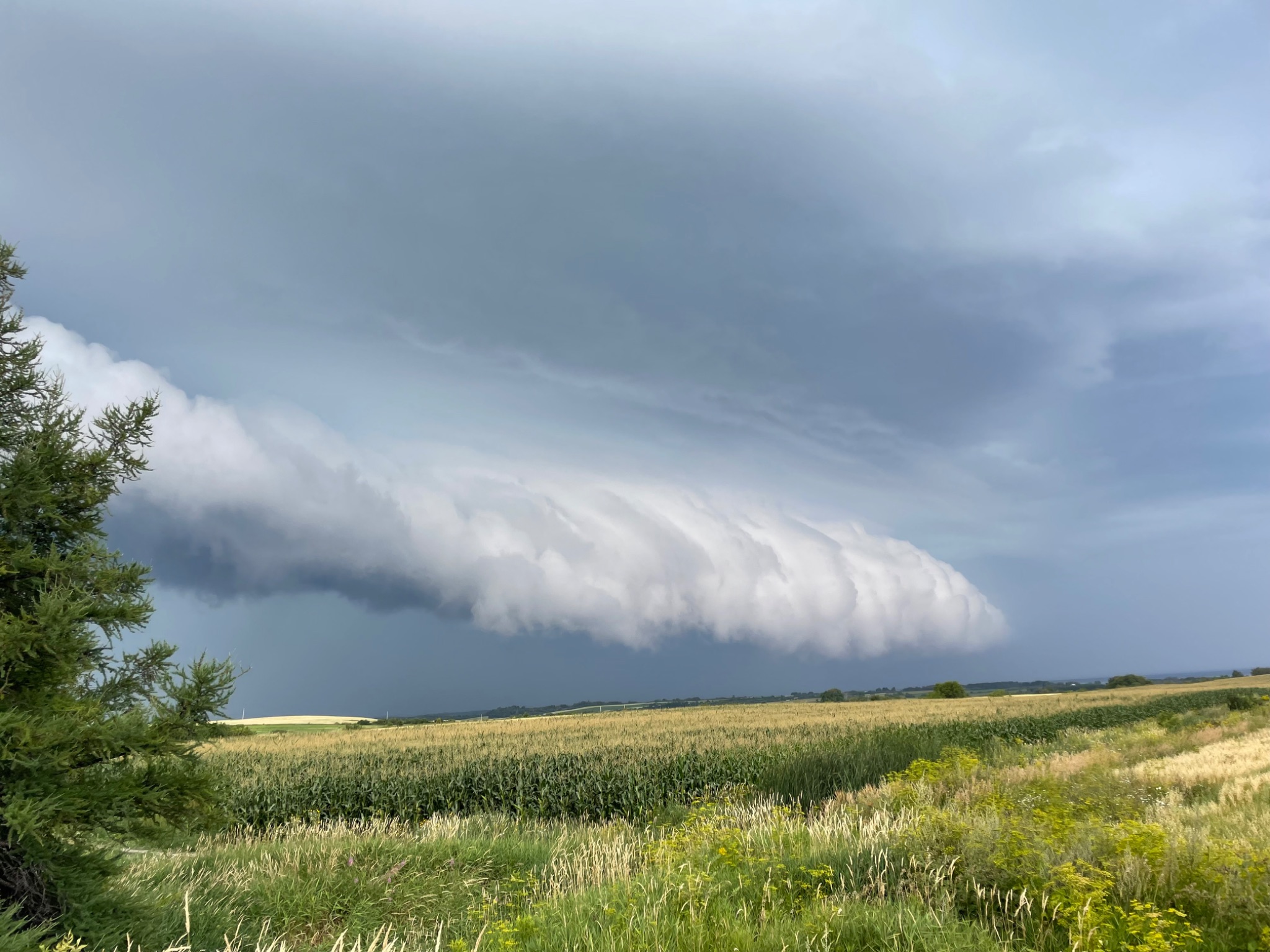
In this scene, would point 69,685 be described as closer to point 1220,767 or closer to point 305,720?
point 1220,767

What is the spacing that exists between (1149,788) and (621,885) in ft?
48.5

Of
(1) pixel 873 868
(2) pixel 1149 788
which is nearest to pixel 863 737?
(2) pixel 1149 788

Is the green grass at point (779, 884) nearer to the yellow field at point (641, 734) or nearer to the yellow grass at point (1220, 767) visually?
the yellow grass at point (1220, 767)

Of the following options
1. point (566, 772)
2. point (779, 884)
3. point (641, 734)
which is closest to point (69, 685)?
point (779, 884)

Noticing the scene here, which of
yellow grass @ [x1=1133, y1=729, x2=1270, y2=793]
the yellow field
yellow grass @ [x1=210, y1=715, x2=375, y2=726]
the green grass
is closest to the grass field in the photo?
the green grass

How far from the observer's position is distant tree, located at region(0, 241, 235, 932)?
5723 millimetres

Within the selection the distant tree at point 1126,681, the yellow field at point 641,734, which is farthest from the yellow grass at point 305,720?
the distant tree at point 1126,681

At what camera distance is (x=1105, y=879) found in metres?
7.64

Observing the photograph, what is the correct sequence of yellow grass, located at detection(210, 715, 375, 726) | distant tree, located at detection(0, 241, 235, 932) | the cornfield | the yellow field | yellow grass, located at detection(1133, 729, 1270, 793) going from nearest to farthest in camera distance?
distant tree, located at detection(0, 241, 235, 932), yellow grass, located at detection(1133, 729, 1270, 793), the cornfield, the yellow field, yellow grass, located at detection(210, 715, 375, 726)

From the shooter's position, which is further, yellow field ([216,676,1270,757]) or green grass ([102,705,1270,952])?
yellow field ([216,676,1270,757])

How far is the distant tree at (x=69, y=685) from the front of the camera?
5723mm

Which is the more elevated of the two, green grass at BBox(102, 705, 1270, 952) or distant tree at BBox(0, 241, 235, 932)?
distant tree at BBox(0, 241, 235, 932)

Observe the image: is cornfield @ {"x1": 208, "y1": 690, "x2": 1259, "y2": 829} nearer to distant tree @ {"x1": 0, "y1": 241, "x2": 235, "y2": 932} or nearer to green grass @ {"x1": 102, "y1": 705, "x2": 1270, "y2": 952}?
green grass @ {"x1": 102, "y1": 705, "x2": 1270, "y2": 952}

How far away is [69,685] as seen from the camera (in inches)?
256
